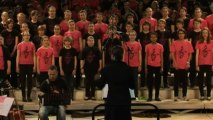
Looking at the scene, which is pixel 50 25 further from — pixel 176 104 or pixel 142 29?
pixel 176 104

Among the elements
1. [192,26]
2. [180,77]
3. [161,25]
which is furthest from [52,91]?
[192,26]

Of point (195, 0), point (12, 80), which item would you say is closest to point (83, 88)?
point (12, 80)

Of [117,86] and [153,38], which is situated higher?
[153,38]

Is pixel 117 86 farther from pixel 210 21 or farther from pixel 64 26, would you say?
pixel 210 21

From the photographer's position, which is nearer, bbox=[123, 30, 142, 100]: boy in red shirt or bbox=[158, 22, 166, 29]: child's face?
bbox=[123, 30, 142, 100]: boy in red shirt

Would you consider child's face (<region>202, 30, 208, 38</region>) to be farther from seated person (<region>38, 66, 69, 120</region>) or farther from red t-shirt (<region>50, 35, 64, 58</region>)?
seated person (<region>38, 66, 69, 120</region>)

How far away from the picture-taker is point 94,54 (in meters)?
10.5

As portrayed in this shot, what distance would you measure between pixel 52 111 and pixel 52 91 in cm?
35

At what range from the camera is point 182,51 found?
34.6 ft

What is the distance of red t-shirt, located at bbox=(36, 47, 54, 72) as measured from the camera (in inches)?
407

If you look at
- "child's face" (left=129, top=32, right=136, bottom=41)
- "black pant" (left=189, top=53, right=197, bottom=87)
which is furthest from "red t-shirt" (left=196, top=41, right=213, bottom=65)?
"child's face" (left=129, top=32, right=136, bottom=41)

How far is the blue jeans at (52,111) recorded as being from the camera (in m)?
8.57

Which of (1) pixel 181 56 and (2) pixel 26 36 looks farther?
(1) pixel 181 56

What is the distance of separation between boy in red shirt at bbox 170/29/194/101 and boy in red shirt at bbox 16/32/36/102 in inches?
Answer: 117
